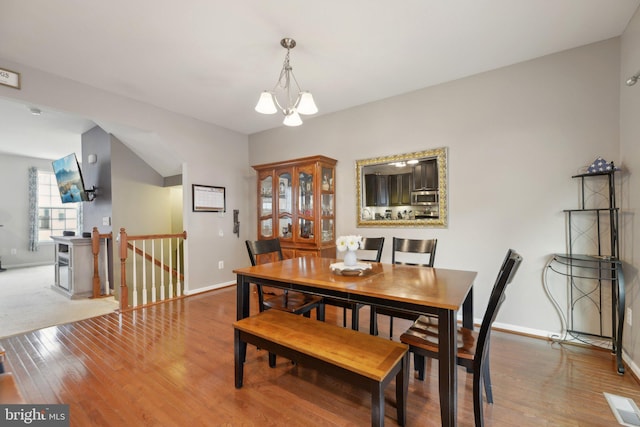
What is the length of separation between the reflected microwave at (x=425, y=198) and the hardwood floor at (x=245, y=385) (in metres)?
1.49

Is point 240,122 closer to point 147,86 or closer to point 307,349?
point 147,86

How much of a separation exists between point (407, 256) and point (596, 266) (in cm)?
164

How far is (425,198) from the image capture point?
3.24 metres

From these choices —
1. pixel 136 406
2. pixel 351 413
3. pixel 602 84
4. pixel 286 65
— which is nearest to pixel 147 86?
pixel 286 65

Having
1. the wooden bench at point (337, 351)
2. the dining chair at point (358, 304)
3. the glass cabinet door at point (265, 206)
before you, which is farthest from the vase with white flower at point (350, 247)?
the glass cabinet door at point (265, 206)

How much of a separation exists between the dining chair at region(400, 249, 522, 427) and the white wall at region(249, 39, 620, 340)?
4.57 feet

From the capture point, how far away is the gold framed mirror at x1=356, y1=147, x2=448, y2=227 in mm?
3152

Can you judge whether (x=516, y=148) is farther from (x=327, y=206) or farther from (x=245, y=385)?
(x=245, y=385)

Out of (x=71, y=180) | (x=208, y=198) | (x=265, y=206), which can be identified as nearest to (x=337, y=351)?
(x=265, y=206)

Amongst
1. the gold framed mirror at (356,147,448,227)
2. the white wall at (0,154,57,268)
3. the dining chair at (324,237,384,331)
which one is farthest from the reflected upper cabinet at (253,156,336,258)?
the white wall at (0,154,57,268)

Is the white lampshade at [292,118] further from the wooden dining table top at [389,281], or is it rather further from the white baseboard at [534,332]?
the white baseboard at [534,332]

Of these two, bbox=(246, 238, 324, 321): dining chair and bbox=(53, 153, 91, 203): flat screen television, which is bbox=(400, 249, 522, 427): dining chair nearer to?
bbox=(246, 238, 324, 321): dining chair

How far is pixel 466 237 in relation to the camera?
9.83ft

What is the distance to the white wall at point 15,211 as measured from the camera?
6.30 meters
